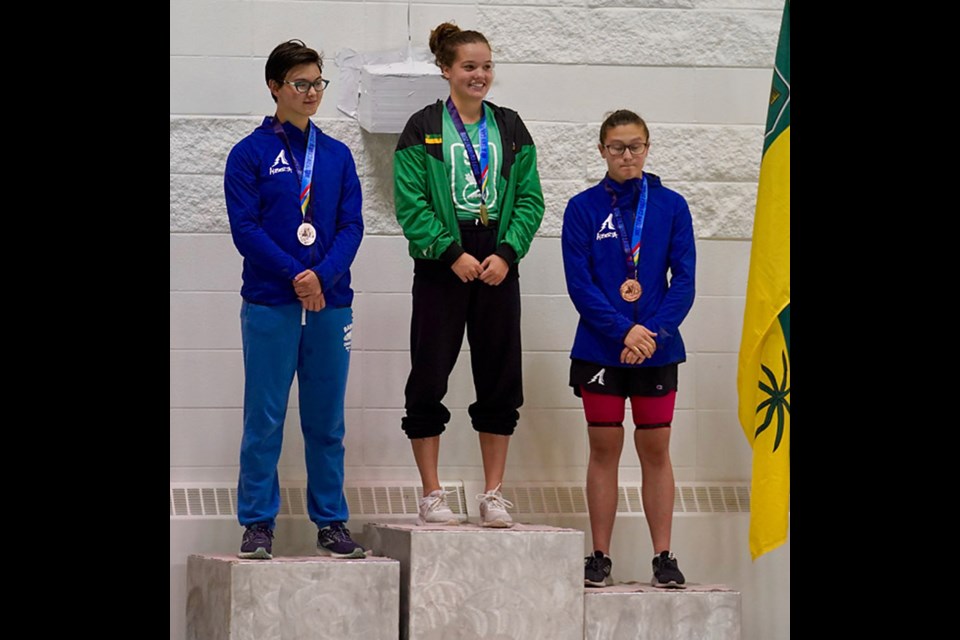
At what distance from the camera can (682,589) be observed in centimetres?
426

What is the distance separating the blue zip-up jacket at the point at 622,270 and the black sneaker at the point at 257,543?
116cm

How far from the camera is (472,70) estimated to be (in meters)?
4.28

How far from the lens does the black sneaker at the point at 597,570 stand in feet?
14.3

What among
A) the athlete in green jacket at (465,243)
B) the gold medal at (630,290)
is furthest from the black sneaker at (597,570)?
the gold medal at (630,290)

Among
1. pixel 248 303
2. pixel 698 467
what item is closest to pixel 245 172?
pixel 248 303

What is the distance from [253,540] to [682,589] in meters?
1.34

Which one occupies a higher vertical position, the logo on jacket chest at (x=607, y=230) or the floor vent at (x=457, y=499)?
the logo on jacket chest at (x=607, y=230)

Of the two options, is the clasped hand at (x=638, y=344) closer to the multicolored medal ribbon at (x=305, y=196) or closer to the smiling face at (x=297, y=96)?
the multicolored medal ribbon at (x=305, y=196)

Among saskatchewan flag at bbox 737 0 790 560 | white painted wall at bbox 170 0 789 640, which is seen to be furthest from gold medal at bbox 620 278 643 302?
white painted wall at bbox 170 0 789 640

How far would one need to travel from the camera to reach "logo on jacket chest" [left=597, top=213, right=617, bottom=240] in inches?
175

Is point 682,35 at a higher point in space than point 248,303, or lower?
higher

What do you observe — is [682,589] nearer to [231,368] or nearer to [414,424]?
[414,424]

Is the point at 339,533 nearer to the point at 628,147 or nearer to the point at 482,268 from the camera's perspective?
the point at 482,268

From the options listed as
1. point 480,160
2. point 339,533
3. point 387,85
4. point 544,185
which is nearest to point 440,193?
point 480,160
